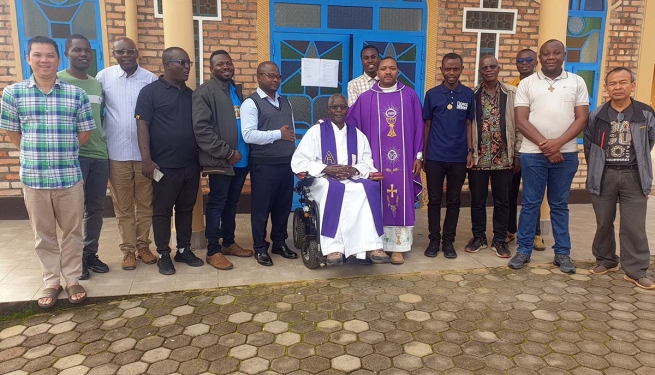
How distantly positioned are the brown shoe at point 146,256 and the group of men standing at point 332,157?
0.02 m

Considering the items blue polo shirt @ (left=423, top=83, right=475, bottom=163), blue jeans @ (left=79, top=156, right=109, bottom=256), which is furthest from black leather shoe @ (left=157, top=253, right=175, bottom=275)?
blue polo shirt @ (left=423, top=83, right=475, bottom=163)

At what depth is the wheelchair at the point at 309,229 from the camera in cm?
417

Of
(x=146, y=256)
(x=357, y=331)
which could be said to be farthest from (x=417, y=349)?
(x=146, y=256)

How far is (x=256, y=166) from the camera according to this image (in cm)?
430

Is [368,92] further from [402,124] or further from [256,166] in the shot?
[256,166]

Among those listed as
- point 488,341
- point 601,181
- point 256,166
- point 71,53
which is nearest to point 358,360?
point 488,341

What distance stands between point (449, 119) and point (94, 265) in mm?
3491

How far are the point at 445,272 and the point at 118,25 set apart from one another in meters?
4.81

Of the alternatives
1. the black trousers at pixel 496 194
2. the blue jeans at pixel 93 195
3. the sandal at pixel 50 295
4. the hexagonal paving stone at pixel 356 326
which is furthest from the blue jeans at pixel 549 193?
the sandal at pixel 50 295

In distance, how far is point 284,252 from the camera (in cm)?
464

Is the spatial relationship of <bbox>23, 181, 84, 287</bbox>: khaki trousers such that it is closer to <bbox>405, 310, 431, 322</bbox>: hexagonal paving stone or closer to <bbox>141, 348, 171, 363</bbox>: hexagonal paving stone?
<bbox>141, 348, 171, 363</bbox>: hexagonal paving stone

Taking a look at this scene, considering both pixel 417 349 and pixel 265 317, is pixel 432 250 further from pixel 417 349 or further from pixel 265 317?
pixel 265 317

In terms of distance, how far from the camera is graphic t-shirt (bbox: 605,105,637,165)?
394 cm

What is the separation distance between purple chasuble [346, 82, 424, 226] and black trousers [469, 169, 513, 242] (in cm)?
70
